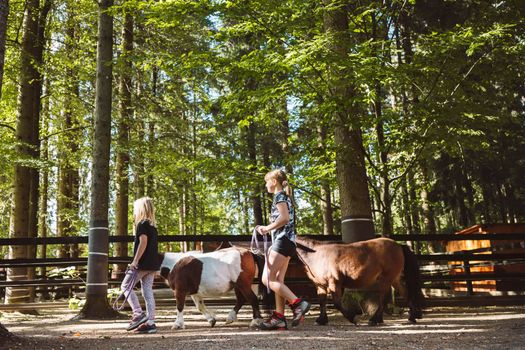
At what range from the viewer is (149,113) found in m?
15.3

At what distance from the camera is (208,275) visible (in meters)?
6.91

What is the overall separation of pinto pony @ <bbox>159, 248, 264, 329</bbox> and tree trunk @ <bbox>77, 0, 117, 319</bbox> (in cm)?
185

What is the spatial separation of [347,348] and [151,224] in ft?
10.4

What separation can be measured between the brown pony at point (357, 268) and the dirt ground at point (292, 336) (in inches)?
14.2

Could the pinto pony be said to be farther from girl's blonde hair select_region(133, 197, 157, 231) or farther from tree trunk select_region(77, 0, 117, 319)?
tree trunk select_region(77, 0, 117, 319)

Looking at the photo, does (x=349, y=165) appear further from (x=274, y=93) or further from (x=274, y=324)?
(x=274, y=324)

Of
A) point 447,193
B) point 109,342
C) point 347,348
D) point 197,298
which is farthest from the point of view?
point 447,193

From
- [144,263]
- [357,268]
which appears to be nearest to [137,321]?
[144,263]

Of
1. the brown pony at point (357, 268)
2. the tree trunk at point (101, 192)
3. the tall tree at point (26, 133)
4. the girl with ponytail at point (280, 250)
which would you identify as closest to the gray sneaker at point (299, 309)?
the girl with ponytail at point (280, 250)

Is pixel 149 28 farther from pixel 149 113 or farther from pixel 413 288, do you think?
pixel 413 288

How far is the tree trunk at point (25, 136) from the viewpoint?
11539 mm

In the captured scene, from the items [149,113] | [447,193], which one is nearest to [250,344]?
[149,113]

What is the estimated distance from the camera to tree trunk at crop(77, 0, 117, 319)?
8195 mm

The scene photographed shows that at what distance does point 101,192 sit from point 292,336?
4723 mm
